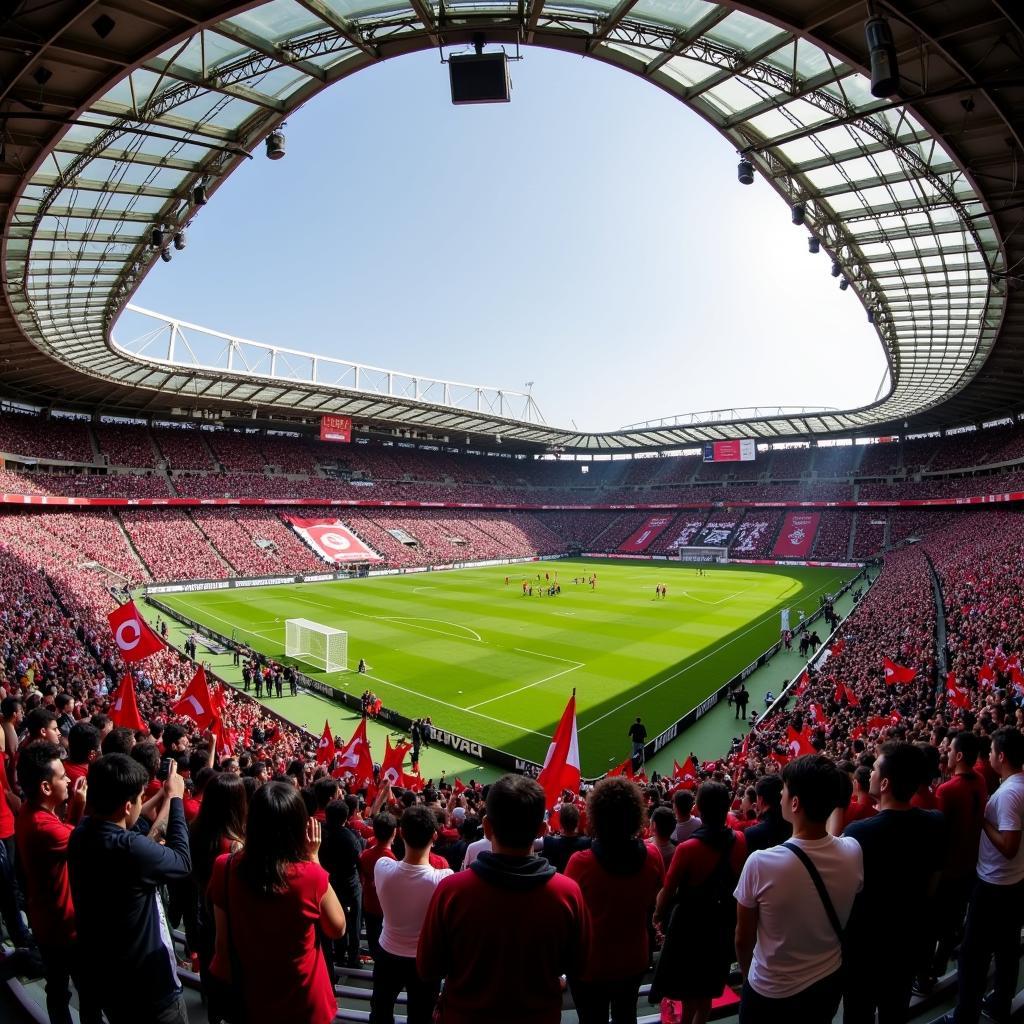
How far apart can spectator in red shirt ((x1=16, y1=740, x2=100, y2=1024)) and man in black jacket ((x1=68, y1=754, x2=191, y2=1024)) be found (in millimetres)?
755

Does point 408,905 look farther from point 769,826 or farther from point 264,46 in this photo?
point 264,46

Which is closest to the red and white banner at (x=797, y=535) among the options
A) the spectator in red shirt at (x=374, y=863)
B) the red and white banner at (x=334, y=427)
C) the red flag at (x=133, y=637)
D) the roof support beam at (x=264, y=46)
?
the red and white banner at (x=334, y=427)

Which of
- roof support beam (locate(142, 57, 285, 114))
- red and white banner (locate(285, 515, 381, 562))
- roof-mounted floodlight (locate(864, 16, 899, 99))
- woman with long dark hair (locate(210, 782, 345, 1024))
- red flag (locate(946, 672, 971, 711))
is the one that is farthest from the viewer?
red and white banner (locate(285, 515, 381, 562))

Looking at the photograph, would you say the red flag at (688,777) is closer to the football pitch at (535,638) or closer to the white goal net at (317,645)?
the football pitch at (535,638)

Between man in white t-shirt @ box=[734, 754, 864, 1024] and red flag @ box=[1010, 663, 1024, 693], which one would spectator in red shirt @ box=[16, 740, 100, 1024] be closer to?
man in white t-shirt @ box=[734, 754, 864, 1024]

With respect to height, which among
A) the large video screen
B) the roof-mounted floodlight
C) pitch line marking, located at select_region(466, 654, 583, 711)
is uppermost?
the roof-mounted floodlight

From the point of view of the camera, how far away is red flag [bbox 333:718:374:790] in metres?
12.0

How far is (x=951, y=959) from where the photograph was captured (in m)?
5.50

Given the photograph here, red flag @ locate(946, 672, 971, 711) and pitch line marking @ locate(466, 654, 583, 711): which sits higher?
red flag @ locate(946, 672, 971, 711)

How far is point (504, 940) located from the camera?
243cm

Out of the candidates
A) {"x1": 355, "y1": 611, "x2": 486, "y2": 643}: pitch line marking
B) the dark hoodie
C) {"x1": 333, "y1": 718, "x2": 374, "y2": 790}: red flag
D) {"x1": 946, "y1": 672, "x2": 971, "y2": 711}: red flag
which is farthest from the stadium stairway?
{"x1": 355, "y1": 611, "x2": 486, "y2": 643}: pitch line marking

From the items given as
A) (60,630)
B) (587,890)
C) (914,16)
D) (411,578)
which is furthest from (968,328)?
(411,578)

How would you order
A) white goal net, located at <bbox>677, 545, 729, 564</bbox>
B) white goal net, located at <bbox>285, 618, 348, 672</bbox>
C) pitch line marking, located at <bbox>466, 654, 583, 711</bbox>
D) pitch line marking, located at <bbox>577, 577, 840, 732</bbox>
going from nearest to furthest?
pitch line marking, located at <bbox>577, 577, 840, 732</bbox> → pitch line marking, located at <bbox>466, 654, 583, 711</bbox> → white goal net, located at <bbox>285, 618, 348, 672</bbox> → white goal net, located at <bbox>677, 545, 729, 564</bbox>

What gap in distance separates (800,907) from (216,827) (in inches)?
127
